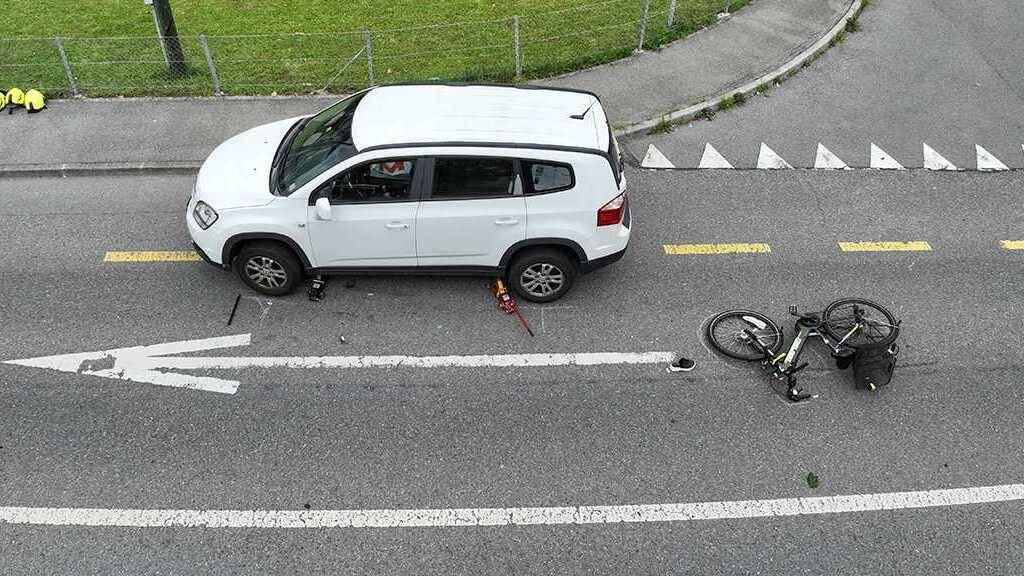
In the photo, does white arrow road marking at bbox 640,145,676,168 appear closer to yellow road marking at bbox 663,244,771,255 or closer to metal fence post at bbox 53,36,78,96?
yellow road marking at bbox 663,244,771,255

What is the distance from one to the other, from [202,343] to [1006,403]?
24.4 ft

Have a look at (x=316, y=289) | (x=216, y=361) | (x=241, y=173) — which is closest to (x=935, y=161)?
(x=316, y=289)

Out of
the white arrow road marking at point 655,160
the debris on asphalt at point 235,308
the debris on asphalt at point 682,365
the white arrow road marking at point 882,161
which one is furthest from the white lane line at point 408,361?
the white arrow road marking at point 882,161

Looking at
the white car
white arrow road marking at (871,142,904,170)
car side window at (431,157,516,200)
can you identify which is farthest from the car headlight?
white arrow road marking at (871,142,904,170)

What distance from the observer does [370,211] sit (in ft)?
20.7

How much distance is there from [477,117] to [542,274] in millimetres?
1666

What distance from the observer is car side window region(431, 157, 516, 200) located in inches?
243

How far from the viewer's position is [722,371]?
6293mm

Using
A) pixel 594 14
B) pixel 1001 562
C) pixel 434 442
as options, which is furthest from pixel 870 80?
pixel 434 442

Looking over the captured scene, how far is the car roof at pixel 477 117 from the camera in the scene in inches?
245

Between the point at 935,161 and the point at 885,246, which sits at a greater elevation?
the point at 935,161

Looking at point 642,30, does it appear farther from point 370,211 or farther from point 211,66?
point 370,211

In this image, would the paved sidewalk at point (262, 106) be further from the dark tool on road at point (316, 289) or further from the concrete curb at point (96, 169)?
the dark tool on road at point (316, 289)

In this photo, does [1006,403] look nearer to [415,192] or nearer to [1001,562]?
[1001,562]
